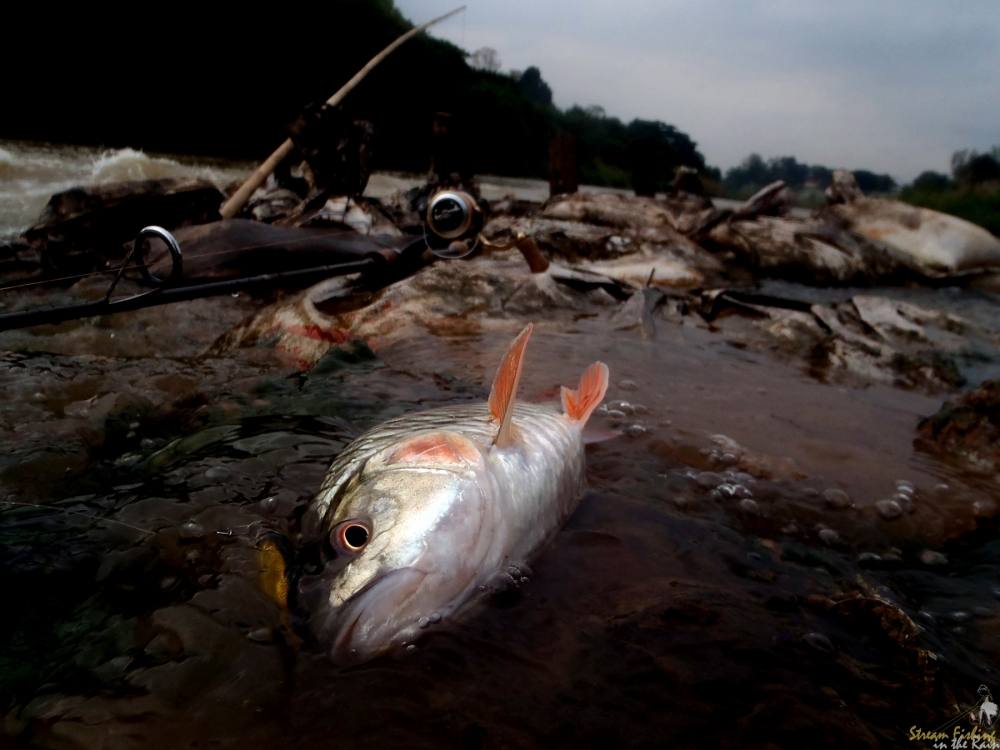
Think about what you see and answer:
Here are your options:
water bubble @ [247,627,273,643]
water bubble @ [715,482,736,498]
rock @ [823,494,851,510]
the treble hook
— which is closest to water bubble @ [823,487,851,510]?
rock @ [823,494,851,510]

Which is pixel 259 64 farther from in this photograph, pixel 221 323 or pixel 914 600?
pixel 914 600

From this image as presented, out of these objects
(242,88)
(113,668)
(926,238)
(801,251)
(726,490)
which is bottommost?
(113,668)

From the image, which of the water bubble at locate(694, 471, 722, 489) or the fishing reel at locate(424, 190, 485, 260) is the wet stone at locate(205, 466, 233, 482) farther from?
the fishing reel at locate(424, 190, 485, 260)

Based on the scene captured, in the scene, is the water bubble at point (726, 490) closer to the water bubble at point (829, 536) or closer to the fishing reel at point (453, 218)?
the water bubble at point (829, 536)

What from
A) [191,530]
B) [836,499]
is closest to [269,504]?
[191,530]

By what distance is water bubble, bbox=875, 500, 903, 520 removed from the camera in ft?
6.88

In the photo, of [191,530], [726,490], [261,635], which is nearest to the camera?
[261,635]

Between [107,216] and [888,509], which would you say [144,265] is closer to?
[888,509]

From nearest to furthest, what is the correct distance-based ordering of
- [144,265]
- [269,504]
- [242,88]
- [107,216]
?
1. [269,504]
2. [144,265]
3. [107,216]
4. [242,88]

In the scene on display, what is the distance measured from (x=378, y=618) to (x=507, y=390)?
2.29ft

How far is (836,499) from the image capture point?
2141 mm

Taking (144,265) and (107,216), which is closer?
(144,265)

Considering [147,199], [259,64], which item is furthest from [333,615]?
[259,64]

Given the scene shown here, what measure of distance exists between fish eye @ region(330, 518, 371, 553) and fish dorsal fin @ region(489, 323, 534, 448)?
0.44 meters
